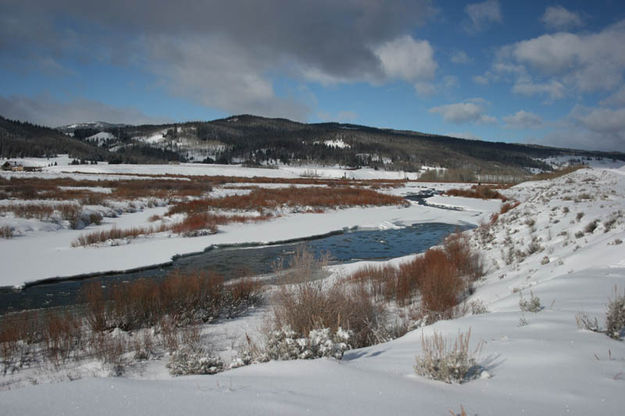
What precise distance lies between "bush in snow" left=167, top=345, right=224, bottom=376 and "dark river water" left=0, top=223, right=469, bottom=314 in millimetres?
2354

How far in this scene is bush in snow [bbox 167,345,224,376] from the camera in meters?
4.15

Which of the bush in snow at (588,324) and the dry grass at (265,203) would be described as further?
the dry grass at (265,203)

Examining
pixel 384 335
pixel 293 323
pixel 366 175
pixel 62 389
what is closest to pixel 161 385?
pixel 62 389

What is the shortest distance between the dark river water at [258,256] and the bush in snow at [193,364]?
2.35m

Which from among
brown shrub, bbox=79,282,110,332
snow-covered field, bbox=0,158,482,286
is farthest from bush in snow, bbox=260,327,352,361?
snow-covered field, bbox=0,158,482,286

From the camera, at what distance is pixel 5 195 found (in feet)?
77.7

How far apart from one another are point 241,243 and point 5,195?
2093 cm

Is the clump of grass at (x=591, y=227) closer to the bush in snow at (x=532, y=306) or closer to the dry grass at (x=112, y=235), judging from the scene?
the bush in snow at (x=532, y=306)

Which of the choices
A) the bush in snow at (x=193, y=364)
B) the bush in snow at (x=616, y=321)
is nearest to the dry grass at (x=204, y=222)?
the bush in snow at (x=193, y=364)

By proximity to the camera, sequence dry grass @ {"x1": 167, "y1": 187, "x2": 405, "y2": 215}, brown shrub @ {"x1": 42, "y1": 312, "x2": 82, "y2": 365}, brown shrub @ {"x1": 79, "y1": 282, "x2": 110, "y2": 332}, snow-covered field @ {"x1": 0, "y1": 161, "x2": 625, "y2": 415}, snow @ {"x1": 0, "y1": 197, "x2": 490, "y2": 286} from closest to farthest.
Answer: snow-covered field @ {"x1": 0, "y1": 161, "x2": 625, "y2": 415} < brown shrub @ {"x1": 42, "y1": 312, "x2": 82, "y2": 365} < brown shrub @ {"x1": 79, "y1": 282, "x2": 110, "y2": 332} < snow @ {"x1": 0, "y1": 197, "x2": 490, "y2": 286} < dry grass @ {"x1": 167, "y1": 187, "x2": 405, "y2": 215}

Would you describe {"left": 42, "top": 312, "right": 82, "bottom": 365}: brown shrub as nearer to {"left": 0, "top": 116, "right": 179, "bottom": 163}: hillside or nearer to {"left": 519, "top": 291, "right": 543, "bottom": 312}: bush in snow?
{"left": 519, "top": 291, "right": 543, "bottom": 312}: bush in snow

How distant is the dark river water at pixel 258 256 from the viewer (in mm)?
8484

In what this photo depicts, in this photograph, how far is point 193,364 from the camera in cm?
421

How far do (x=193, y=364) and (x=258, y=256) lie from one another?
9.43m
